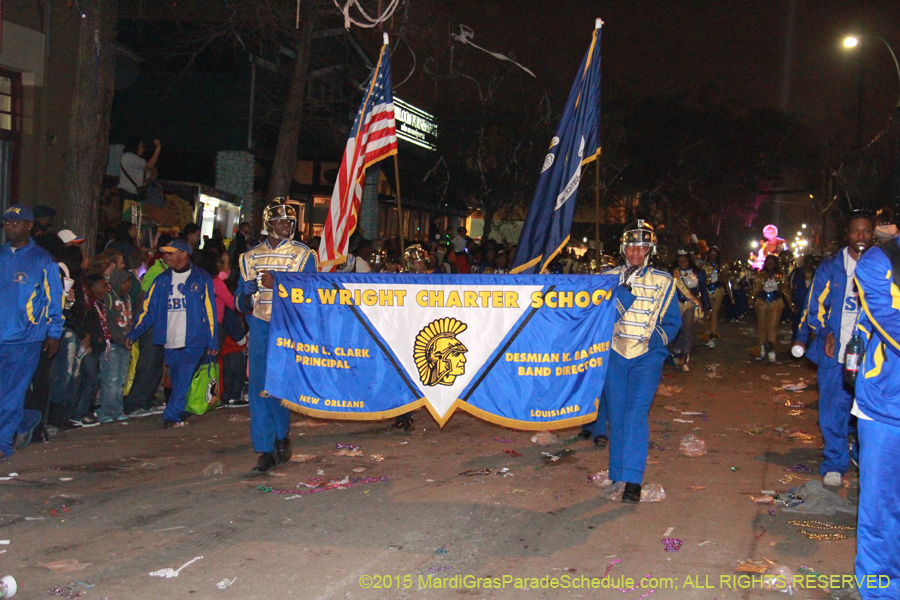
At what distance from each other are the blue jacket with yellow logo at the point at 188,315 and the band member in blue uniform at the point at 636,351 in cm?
465

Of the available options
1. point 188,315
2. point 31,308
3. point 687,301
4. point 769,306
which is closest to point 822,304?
point 687,301

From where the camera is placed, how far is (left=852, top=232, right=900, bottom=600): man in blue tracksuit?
14.1 feet

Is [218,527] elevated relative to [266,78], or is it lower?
lower

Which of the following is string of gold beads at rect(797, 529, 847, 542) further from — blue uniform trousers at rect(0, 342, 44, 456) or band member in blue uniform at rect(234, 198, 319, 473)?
blue uniform trousers at rect(0, 342, 44, 456)

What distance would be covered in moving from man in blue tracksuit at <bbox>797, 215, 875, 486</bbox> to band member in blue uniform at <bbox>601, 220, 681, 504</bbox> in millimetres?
1521

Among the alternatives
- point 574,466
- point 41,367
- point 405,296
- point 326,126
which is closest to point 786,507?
point 574,466

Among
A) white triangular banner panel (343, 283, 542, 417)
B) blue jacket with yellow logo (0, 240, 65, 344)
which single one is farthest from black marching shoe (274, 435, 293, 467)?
blue jacket with yellow logo (0, 240, 65, 344)

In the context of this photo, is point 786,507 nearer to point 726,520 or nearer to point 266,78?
point 726,520

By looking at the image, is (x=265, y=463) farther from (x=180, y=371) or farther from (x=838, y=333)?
(x=838, y=333)

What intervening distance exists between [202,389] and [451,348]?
4.14m

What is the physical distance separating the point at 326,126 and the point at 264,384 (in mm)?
→ 17899

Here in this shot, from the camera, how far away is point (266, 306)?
7289 mm

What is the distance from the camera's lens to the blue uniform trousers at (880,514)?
434 cm

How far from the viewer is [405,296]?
6742 mm
